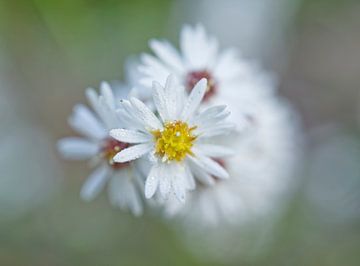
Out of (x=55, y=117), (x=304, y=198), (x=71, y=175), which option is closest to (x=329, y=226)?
(x=304, y=198)

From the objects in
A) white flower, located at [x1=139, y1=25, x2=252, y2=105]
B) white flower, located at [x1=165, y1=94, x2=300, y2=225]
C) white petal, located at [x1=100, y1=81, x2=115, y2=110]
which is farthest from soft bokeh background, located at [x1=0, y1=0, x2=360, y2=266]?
white petal, located at [x1=100, y1=81, x2=115, y2=110]

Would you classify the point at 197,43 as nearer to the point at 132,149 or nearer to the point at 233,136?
the point at 233,136

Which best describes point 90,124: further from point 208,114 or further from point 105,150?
point 208,114

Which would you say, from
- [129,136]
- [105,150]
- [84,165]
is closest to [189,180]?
[129,136]

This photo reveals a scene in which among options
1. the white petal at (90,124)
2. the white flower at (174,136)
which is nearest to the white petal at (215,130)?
the white flower at (174,136)

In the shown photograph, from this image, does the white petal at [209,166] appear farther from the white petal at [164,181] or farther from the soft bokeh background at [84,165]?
the soft bokeh background at [84,165]
